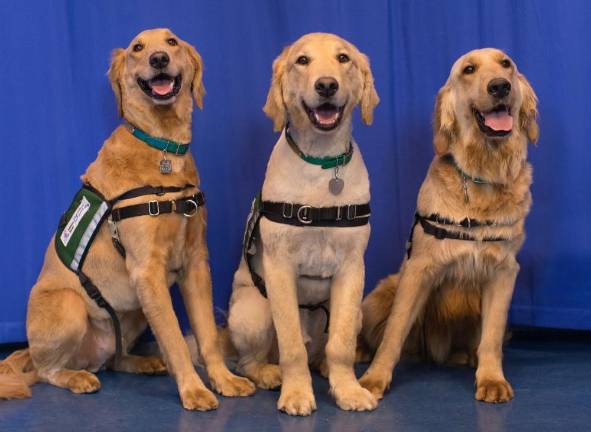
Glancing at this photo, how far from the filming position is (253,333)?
3389 mm

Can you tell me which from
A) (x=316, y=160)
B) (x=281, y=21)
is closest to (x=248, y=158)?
(x=281, y=21)

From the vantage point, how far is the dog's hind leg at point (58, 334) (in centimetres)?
346

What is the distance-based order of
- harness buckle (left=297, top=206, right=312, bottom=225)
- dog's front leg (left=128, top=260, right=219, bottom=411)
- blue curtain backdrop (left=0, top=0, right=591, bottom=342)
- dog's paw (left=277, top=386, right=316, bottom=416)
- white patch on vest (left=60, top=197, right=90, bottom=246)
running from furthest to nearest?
blue curtain backdrop (left=0, top=0, right=591, bottom=342)
white patch on vest (left=60, top=197, right=90, bottom=246)
dog's front leg (left=128, top=260, right=219, bottom=411)
harness buckle (left=297, top=206, right=312, bottom=225)
dog's paw (left=277, top=386, right=316, bottom=416)

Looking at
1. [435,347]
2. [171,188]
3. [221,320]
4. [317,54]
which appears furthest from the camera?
[221,320]

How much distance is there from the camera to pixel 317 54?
317 centimetres

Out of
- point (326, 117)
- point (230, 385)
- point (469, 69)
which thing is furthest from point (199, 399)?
point (469, 69)

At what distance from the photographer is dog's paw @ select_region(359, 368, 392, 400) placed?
3.26 m

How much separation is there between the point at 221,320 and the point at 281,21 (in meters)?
1.54

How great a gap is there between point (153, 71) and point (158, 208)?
1.84 feet

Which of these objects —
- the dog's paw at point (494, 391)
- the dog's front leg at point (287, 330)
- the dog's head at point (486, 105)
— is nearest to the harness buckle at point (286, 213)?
the dog's front leg at point (287, 330)

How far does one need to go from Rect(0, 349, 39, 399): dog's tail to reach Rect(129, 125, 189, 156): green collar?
1123 millimetres

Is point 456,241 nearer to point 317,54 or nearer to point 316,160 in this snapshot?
point 316,160

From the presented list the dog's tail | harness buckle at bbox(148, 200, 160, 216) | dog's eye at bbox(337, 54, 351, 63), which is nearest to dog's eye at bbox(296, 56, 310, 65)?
dog's eye at bbox(337, 54, 351, 63)

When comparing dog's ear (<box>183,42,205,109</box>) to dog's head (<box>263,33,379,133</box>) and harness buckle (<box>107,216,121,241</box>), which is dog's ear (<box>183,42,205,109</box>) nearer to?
dog's head (<box>263,33,379,133</box>)
